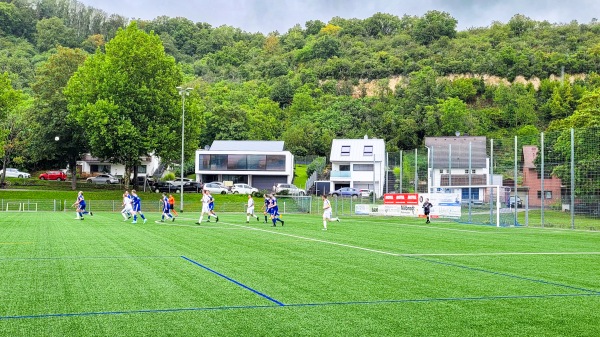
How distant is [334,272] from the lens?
12.3 m

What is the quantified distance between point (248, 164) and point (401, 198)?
4159cm

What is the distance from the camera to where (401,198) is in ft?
144

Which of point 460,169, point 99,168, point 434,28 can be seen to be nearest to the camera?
point 460,169

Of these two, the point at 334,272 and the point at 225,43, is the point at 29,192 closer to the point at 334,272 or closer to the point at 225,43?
the point at 334,272

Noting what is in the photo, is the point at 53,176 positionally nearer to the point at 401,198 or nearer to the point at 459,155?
the point at 401,198

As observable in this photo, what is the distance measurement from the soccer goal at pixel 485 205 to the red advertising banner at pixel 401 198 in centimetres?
258

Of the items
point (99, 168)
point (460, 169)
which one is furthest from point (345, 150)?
point (460, 169)

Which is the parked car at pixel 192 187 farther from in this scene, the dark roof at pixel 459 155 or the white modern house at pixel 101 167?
the dark roof at pixel 459 155

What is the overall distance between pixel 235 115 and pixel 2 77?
40585 millimetres

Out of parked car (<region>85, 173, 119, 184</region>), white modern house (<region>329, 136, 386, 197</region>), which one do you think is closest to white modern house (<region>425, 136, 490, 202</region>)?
white modern house (<region>329, 136, 386, 197</region>)

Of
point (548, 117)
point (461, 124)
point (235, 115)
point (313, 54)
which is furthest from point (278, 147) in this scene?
point (313, 54)

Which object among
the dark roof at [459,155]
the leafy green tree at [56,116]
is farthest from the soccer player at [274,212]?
the leafy green tree at [56,116]

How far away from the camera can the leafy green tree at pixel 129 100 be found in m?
58.2

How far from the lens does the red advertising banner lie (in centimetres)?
4278
